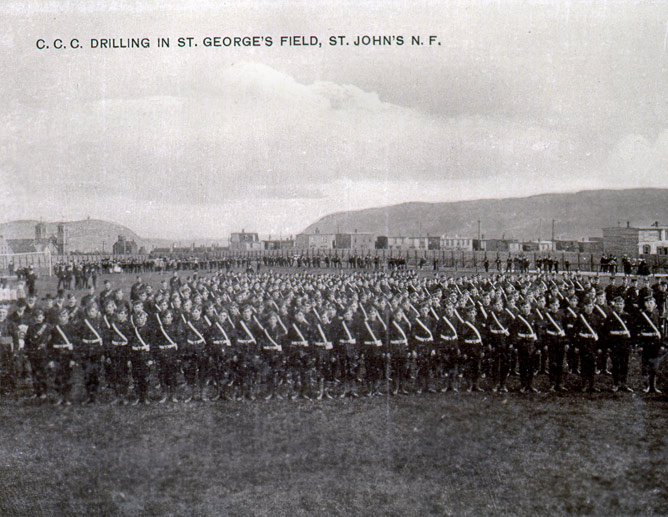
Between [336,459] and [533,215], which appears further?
[533,215]

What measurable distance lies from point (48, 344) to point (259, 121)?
3741 mm

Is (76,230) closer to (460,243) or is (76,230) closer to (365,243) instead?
(365,243)

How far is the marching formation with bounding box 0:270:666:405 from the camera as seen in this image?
19.7 ft

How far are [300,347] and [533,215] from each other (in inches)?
2897

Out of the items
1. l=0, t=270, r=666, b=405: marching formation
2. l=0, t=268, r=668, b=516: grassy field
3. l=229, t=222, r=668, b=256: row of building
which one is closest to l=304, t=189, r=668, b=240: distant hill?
l=229, t=222, r=668, b=256: row of building

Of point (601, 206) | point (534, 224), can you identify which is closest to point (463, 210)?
point (534, 224)

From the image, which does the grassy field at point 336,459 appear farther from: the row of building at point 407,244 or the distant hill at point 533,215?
the distant hill at point 533,215

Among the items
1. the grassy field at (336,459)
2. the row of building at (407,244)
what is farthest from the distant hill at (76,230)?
the row of building at (407,244)

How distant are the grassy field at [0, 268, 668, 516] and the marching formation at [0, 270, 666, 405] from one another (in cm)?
47

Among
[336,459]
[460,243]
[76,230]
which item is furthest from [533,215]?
[336,459]

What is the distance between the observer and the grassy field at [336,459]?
4.10m

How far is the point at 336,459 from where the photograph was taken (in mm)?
4621

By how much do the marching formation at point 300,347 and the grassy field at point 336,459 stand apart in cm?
47

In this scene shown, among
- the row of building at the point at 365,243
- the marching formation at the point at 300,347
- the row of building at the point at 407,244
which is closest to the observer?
the marching formation at the point at 300,347
